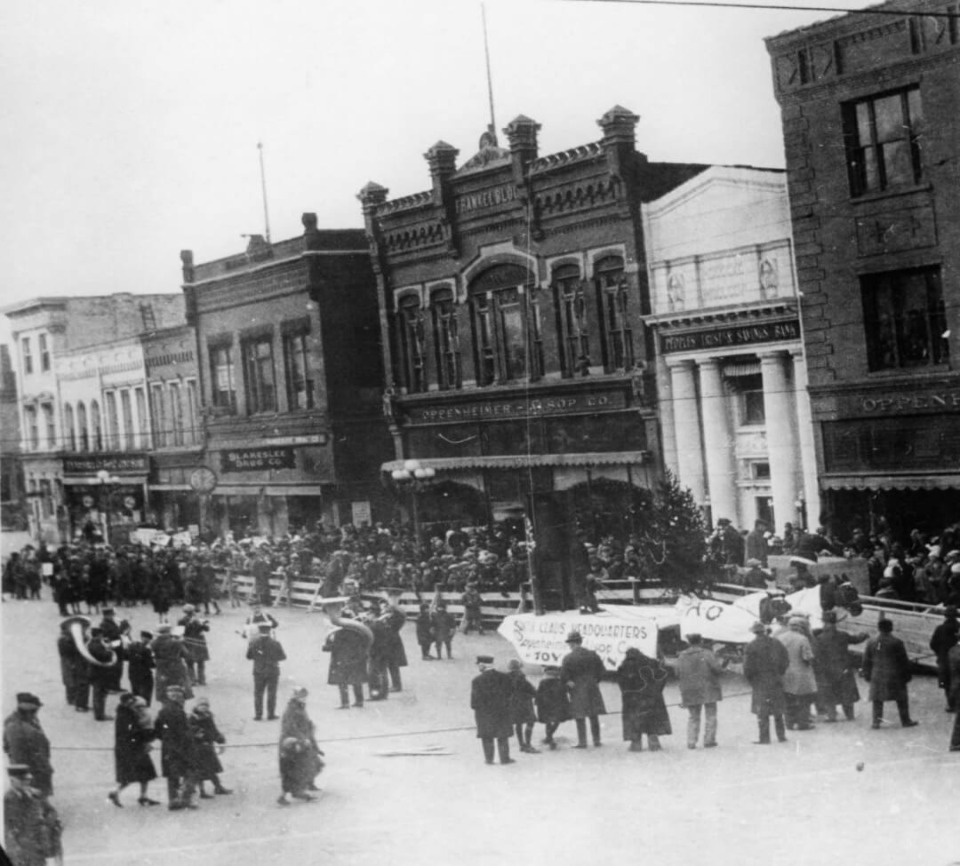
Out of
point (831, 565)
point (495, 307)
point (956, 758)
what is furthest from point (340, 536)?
point (956, 758)

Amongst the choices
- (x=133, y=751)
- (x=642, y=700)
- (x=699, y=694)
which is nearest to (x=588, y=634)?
(x=642, y=700)

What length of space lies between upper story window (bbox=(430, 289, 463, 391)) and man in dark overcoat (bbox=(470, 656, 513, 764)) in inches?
80.1

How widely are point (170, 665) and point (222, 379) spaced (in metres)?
1.99

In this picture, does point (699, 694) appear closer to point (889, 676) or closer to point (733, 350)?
point (889, 676)

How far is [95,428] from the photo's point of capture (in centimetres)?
838

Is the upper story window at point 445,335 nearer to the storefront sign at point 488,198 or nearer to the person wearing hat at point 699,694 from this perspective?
the storefront sign at point 488,198

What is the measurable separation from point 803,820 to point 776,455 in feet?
7.38

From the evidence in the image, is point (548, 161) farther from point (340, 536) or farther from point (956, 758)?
point (956, 758)

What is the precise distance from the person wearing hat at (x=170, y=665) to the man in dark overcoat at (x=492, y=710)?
1.74 m

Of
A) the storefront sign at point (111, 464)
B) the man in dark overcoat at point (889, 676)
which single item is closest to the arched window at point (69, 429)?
the storefront sign at point (111, 464)

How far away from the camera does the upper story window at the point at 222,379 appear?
327 inches

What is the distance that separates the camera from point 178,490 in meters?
8.18

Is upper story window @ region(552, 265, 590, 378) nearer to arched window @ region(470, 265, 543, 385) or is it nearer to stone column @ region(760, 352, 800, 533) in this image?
arched window @ region(470, 265, 543, 385)

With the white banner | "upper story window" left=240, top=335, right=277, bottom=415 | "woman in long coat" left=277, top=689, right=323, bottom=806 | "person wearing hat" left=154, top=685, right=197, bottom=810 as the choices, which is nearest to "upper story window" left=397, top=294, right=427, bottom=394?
"upper story window" left=240, top=335, right=277, bottom=415
